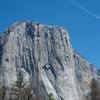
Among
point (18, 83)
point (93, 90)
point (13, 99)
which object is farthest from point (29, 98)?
point (93, 90)

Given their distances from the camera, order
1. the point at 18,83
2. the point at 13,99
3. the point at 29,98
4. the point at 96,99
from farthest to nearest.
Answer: the point at 13,99
the point at 18,83
the point at 29,98
the point at 96,99

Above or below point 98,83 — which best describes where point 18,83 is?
above

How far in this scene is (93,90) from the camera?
56.2 meters

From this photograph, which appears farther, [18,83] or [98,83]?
[18,83]

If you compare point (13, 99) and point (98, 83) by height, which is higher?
point (13, 99)

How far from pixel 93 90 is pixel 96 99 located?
1553 mm

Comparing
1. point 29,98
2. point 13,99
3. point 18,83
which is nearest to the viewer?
point 29,98

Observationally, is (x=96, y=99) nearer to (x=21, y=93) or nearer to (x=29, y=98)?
(x=29, y=98)

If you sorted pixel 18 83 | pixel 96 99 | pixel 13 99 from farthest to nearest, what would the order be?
1. pixel 13 99
2. pixel 18 83
3. pixel 96 99

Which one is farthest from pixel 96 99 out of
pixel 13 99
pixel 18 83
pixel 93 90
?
pixel 13 99

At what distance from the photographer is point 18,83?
259ft

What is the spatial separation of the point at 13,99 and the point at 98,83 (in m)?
32.3

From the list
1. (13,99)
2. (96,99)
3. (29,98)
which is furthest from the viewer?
(13,99)

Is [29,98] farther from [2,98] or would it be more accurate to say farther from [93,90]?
[93,90]
